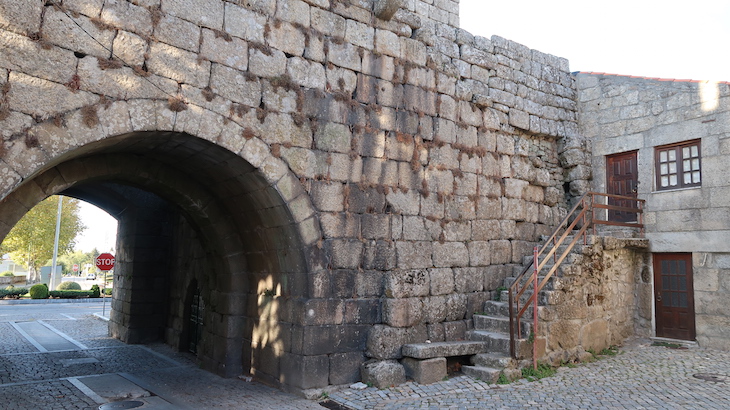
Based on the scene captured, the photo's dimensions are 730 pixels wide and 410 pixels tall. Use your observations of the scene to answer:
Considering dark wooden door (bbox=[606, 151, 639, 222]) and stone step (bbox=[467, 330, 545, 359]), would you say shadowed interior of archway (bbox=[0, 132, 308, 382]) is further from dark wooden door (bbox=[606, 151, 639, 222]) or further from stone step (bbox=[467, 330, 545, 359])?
dark wooden door (bbox=[606, 151, 639, 222])

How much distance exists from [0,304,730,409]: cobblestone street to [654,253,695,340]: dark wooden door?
0.45m

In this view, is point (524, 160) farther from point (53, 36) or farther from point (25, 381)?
point (25, 381)

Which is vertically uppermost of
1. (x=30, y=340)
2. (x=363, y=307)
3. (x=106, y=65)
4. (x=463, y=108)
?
(x=463, y=108)

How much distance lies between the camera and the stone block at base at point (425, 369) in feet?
21.2

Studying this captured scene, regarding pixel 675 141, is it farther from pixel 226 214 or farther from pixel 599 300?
pixel 226 214

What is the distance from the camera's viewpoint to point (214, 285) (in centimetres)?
830

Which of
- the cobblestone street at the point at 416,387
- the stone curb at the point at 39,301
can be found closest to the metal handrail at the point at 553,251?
the cobblestone street at the point at 416,387

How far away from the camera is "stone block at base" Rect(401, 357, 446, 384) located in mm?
6449

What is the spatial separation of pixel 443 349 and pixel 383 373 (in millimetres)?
890

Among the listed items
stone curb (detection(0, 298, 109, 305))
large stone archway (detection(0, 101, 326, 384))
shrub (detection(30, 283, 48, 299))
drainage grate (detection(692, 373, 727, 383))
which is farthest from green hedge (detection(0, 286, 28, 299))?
drainage grate (detection(692, 373, 727, 383))

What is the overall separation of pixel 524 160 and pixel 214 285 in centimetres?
563

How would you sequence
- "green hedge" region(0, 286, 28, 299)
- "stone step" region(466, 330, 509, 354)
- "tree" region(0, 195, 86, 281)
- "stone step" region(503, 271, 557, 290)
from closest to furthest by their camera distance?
"stone step" region(466, 330, 509, 354) < "stone step" region(503, 271, 557, 290) < "green hedge" region(0, 286, 28, 299) < "tree" region(0, 195, 86, 281)

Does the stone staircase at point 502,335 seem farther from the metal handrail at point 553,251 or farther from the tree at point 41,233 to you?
the tree at point 41,233

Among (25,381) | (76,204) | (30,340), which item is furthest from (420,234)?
(76,204)
